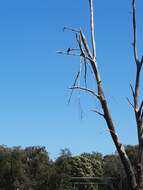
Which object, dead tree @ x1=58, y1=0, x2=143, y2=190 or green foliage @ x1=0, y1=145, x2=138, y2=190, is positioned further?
green foliage @ x1=0, y1=145, x2=138, y2=190

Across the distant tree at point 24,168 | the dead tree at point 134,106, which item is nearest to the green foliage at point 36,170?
the distant tree at point 24,168

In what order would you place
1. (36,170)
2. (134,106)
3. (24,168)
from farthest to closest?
(36,170)
(24,168)
(134,106)

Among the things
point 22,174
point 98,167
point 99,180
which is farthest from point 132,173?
point 98,167

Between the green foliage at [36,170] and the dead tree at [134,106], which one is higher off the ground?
the green foliage at [36,170]

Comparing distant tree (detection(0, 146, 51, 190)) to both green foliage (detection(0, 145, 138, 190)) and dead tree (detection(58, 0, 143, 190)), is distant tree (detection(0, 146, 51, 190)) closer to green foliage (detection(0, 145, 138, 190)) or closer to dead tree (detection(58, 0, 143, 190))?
green foliage (detection(0, 145, 138, 190))

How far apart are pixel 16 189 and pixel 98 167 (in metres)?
29.2

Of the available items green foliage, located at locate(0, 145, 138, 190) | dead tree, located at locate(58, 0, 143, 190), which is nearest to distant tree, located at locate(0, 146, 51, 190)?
green foliage, located at locate(0, 145, 138, 190)

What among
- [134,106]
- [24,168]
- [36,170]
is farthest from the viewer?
[36,170]

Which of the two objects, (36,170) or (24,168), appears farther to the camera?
(36,170)

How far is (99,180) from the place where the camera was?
122m

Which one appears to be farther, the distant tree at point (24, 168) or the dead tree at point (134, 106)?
the distant tree at point (24, 168)

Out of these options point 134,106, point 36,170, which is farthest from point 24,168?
point 134,106

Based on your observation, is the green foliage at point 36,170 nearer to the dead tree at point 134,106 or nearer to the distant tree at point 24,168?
the distant tree at point 24,168

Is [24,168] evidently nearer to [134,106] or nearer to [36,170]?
[36,170]
